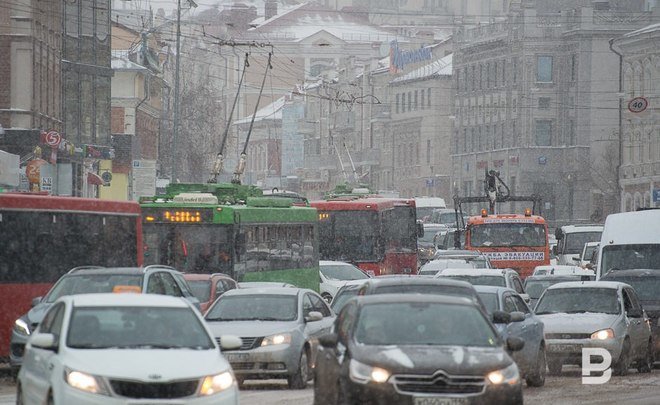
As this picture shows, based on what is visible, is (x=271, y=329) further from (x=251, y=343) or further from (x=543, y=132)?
(x=543, y=132)

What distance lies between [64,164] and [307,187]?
243 ft


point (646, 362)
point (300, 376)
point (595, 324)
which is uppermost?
point (595, 324)

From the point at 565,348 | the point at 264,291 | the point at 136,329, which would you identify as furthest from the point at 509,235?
the point at 136,329

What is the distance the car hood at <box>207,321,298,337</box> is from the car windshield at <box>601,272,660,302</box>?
947 cm

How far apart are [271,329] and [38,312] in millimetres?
3139

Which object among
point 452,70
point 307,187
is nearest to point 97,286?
point 452,70

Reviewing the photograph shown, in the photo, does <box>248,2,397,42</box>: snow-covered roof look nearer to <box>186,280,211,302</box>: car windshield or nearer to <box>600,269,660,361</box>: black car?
<box>600,269,660,361</box>: black car

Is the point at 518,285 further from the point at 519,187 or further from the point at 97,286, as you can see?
the point at 519,187

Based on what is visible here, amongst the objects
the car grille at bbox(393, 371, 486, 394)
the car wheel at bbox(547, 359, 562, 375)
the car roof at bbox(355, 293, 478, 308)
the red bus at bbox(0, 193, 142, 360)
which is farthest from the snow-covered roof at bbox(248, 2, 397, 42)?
the car grille at bbox(393, 371, 486, 394)

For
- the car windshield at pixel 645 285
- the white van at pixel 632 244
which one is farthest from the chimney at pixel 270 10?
the car windshield at pixel 645 285

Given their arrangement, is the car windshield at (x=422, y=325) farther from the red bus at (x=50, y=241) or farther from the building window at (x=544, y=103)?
the building window at (x=544, y=103)

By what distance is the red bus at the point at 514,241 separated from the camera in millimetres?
48875

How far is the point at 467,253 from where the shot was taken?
45.3m

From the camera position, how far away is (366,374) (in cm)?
1441
